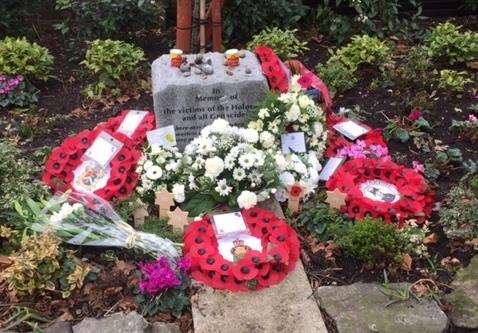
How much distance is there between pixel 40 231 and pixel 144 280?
0.81 m

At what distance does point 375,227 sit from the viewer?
13.2 ft

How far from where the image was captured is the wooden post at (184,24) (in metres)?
5.72

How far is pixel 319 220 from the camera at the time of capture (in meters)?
4.44

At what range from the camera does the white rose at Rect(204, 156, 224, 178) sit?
4293 mm

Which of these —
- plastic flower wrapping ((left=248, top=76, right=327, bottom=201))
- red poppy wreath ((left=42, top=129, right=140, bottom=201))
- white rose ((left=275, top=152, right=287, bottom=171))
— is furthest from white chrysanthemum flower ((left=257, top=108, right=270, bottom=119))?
red poppy wreath ((left=42, top=129, right=140, bottom=201))

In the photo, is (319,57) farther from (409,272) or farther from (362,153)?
(409,272)

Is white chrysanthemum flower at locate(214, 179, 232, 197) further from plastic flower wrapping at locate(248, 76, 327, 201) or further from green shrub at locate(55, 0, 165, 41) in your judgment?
green shrub at locate(55, 0, 165, 41)

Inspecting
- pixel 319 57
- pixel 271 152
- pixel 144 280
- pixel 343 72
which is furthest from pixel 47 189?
pixel 319 57

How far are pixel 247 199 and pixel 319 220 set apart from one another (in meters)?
0.57

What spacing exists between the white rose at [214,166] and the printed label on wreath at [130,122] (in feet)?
3.67

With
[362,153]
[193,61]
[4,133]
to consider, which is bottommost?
[4,133]

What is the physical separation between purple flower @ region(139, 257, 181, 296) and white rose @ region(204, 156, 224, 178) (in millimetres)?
796

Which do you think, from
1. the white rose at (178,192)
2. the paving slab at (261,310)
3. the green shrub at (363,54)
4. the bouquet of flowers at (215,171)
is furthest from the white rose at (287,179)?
the green shrub at (363,54)

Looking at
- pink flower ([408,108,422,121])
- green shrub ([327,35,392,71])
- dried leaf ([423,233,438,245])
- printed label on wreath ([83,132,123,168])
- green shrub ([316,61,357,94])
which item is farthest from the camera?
green shrub ([327,35,392,71])
